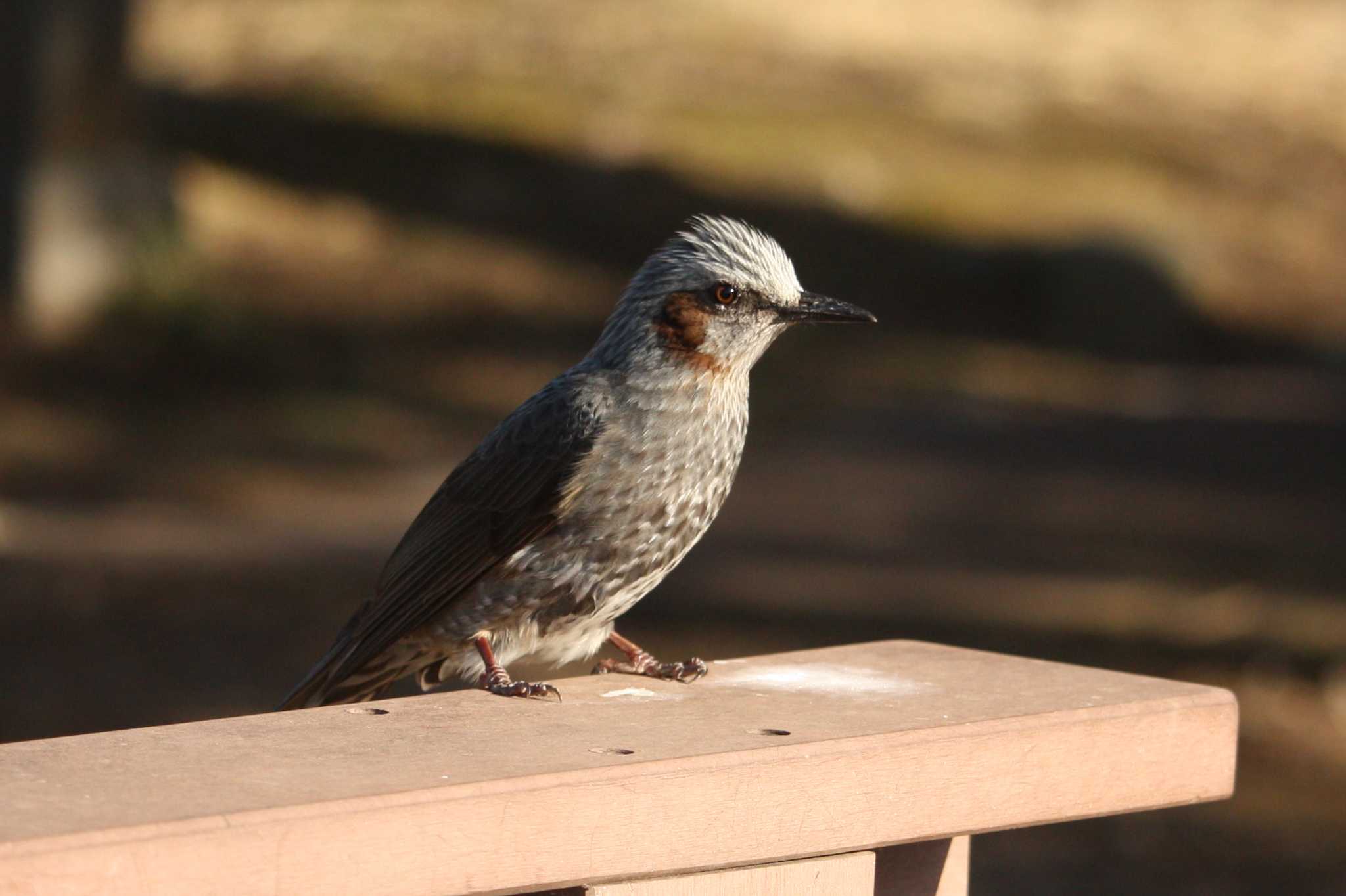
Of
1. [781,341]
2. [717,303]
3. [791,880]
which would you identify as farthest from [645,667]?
[781,341]

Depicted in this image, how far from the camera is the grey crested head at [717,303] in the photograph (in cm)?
451

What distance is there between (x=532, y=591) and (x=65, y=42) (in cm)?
1137

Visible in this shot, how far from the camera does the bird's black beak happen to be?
4363 millimetres

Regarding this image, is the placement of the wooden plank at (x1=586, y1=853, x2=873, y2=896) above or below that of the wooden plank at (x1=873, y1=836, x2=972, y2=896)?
below

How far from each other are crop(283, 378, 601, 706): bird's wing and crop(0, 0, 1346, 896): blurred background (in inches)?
145

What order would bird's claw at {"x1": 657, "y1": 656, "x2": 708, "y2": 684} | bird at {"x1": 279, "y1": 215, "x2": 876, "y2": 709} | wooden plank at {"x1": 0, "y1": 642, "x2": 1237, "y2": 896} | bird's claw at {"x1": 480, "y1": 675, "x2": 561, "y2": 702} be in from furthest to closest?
bird at {"x1": 279, "y1": 215, "x2": 876, "y2": 709} → bird's claw at {"x1": 657, "y1": 656, "x2": 708, "y2": 684} → bird's claw at {"x1": 480, "y1": 675, "x2": 561, "y2": 702} → wooden plank at {"x1": 0, "y1": 642, "x2": 1237, "y2": 896}

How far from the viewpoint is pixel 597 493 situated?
4387 mm

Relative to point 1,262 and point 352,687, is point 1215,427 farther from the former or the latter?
point 352,687

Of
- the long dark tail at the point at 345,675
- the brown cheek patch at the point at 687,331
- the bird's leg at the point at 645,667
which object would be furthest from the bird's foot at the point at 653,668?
the brown cheek patch at the point at 687,331

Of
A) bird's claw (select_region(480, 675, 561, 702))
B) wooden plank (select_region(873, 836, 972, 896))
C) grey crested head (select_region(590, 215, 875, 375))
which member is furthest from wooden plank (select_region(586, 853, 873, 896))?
grey crested head (select_region(590, 215, 875, 375))

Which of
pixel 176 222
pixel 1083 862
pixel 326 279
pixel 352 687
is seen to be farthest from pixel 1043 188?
pixel 352 687

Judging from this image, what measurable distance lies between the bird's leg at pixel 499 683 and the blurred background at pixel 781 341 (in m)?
3.80

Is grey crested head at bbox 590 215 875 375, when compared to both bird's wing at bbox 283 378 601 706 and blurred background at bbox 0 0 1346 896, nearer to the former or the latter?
bird's wing at bbox 283 378 601 706

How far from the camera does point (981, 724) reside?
3041 millimetres
